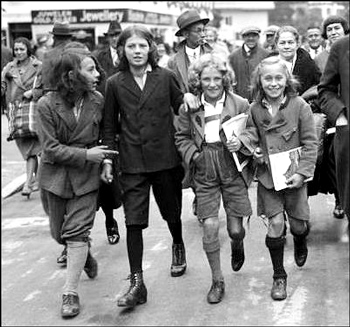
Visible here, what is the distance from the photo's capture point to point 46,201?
16.9ft

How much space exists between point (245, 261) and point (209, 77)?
1.67 metres

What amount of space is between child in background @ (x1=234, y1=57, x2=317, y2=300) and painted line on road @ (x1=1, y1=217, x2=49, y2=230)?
3322 mm

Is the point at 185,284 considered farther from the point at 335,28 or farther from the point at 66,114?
the point at 335,28

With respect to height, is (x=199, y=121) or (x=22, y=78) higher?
(x=22, y=78)

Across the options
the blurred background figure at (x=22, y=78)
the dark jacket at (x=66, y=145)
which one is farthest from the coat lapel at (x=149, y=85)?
the blurred background figure at (x=22, y=78)

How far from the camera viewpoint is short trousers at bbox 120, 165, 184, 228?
16.7 ft

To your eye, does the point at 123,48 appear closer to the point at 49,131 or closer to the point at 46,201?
the point at 49,131

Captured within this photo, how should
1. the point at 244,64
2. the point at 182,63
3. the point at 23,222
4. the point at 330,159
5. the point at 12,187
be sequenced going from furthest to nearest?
the point at 244,64, the point at 12,187, the point at 23,222, the point at 182,63, the point at 330,159

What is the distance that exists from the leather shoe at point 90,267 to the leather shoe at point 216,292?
1.02 m

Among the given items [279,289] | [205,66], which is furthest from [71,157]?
[279,289]

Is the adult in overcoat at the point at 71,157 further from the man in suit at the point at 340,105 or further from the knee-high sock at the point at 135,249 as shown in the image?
the man in suit at the point at 340,105

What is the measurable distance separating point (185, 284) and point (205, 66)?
1605 mm

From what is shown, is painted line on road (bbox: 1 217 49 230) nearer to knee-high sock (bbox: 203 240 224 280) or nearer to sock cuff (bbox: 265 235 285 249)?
knee-high sock (bbox: 203 240 224 280)

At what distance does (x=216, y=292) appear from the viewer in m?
4.99
